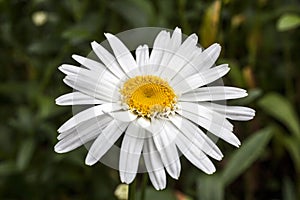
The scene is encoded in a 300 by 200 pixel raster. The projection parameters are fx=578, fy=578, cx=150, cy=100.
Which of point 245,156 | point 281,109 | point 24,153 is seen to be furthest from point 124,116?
point 281,109

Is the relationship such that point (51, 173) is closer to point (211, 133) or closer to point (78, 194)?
point (78, 194)

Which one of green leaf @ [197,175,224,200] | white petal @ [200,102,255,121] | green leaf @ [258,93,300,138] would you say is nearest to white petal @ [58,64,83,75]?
white petal @ [200,102,255,121]

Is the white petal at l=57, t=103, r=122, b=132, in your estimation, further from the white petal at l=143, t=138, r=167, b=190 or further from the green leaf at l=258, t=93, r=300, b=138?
the green leaf at l=258, t=93, r=300, b=138

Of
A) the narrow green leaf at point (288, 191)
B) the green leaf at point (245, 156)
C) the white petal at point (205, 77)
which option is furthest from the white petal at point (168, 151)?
the narrow green leaf at point (288, 191)

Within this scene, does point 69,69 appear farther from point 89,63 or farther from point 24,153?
point 24,153

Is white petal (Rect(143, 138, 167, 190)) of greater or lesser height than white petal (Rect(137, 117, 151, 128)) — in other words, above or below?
below

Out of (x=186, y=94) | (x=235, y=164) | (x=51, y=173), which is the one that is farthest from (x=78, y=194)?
(x=186, y=94)
